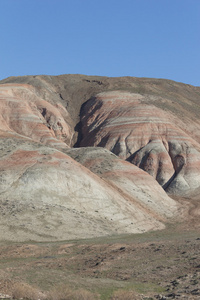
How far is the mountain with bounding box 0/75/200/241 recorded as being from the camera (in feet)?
139

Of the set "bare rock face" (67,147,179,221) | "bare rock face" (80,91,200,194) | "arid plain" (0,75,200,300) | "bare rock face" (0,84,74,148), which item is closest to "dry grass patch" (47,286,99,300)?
"arid plain" (0,75,200,300)

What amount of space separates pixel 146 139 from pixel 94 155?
2402cm

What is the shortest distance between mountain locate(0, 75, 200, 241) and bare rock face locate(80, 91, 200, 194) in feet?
0.63

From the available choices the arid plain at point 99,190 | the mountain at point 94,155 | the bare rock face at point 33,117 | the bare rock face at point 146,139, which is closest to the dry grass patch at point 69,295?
the arid plain at point 99,190

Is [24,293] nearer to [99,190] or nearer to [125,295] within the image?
[125,295]

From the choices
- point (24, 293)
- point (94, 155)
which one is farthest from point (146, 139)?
point (24, 293)

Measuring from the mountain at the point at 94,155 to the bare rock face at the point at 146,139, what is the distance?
19cm

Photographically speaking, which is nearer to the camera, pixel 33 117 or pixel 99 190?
pixel 99 190

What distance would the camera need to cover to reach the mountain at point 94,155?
42.3 meters

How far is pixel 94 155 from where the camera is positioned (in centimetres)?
6166

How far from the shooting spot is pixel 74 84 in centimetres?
11644

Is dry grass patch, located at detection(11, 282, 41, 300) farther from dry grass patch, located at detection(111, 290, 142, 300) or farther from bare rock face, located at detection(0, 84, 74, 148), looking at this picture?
bare rock face, located at detection(0, 84, 74, 148)

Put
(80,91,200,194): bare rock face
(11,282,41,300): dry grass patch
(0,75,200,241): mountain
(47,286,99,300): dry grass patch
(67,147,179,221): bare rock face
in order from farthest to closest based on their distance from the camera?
(80,91,200,194): bare rock face < (67,147,179,221): bare rock face < (0,75,200,241): mountain < (11,282,41,300): dry grass patch < (47,286,99,300): dry grass patch

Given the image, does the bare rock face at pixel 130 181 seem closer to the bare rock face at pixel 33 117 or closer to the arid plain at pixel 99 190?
the arid plain at pixel 99 190
